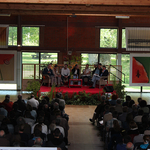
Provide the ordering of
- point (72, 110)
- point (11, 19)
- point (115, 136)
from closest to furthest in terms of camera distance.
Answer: point (115, 136) → point (72, 110) → point (11, 19)

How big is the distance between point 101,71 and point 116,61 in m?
3.50

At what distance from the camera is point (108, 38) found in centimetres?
1514

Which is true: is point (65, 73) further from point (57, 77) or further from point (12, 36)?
point (12, 36)

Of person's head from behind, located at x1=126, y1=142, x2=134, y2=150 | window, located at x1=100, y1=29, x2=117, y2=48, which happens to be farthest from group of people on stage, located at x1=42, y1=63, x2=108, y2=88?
person's head from behind, located at x1=126, y1=142, x2=134, y2=150

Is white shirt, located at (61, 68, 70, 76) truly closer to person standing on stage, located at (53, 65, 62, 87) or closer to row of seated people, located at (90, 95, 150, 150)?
person standing on stage, located at (53, 65, 62, 87)

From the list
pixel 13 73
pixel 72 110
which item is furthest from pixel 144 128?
pixel 13 73

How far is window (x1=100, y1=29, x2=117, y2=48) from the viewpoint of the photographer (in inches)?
595

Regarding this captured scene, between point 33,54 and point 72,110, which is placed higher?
point 33,54

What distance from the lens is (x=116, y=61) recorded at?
50.1ft

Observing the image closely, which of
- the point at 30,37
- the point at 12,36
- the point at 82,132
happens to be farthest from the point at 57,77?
the point at 82,132

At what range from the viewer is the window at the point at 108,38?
49.6ft

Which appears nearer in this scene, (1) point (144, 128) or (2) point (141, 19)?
(1) point (144, 128)

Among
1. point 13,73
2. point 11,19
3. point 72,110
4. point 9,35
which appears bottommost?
point 72,110

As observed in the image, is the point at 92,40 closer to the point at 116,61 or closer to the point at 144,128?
the point at 116,61
